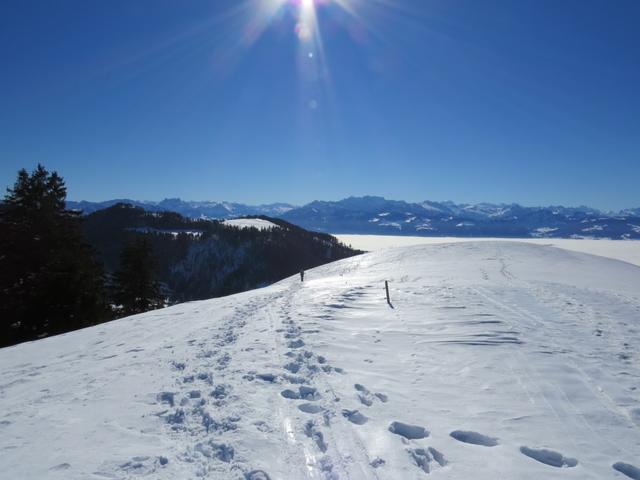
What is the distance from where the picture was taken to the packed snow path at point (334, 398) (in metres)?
5.21

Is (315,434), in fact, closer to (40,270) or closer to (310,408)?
(310,408)

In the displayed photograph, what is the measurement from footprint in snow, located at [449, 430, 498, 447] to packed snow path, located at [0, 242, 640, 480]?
0.02 m

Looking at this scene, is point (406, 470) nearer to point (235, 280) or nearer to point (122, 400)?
point (122, 400)

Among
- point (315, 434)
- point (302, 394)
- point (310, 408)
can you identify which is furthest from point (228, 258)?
point (315, 434)

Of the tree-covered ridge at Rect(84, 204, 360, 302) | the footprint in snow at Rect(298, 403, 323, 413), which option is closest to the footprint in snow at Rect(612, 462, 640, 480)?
the footprint in snow at Rect(298, 403, 323, 413)

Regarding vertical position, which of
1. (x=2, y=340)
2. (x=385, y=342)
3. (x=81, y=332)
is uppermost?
(x=385, y=342)

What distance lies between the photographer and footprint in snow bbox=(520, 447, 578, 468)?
530cm

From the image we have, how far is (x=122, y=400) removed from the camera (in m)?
7.38

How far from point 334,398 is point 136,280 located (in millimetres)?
32759

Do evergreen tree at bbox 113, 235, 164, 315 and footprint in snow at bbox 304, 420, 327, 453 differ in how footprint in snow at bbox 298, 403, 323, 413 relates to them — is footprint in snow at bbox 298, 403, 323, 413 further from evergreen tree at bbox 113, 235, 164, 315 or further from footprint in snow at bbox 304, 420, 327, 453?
evergreen tree at bbox 113, 235, 164, 315

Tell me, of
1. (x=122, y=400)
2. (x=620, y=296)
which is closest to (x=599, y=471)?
(x=122, y=400)

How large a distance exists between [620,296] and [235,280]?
155 meters

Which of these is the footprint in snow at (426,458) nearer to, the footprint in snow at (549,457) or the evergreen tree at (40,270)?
the footprint in snow at (549,457)

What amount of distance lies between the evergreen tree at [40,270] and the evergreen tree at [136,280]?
552cm
